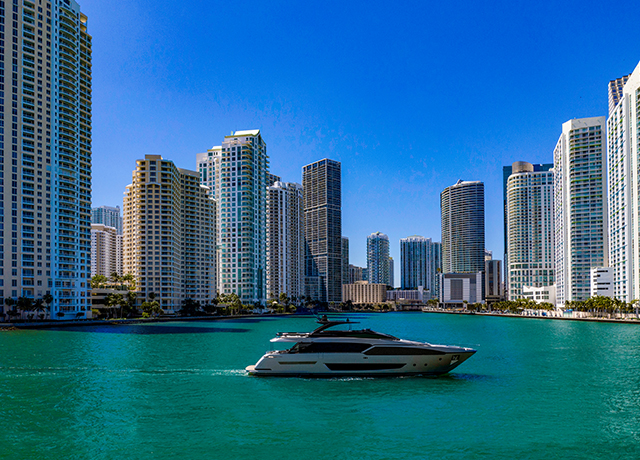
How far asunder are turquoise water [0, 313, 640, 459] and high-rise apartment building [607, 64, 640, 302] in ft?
450

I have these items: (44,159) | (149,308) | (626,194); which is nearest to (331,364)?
(44,159)

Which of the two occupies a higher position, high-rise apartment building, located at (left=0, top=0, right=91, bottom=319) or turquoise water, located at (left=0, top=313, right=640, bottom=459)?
high-rise apartment building, located at (left=0, top=0, right=91, bottom=319)

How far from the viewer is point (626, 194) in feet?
583

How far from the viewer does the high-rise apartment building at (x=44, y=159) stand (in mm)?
137125

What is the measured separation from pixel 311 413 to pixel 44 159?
449 ft

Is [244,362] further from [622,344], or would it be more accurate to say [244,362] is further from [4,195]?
[4,195]

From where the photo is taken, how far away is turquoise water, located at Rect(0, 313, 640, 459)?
26.2m

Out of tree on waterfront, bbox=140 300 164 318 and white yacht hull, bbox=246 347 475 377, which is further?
tree on waterfront, bbox=140 300 164 318

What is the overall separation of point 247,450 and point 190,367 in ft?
93.2

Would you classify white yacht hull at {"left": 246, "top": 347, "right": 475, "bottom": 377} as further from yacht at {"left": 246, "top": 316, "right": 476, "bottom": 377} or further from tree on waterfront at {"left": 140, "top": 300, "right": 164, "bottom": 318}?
tree on waterfront at {"left": 140, "top": 300, "right": 164, "bottom": 318}

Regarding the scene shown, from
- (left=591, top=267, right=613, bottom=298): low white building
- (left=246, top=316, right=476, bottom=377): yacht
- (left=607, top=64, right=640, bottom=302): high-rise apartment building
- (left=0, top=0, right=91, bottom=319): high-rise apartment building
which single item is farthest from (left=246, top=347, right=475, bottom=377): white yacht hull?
(left=591, top=267, right=613, bottom=298): low white building

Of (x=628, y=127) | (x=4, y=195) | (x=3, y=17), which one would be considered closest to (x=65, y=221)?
(x=4, y=195)

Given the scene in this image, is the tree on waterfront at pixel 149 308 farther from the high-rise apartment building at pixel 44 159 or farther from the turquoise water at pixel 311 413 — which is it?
the turquoise water at pixel 311 413

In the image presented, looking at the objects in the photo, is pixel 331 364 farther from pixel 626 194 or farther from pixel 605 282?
pixel 605 282
